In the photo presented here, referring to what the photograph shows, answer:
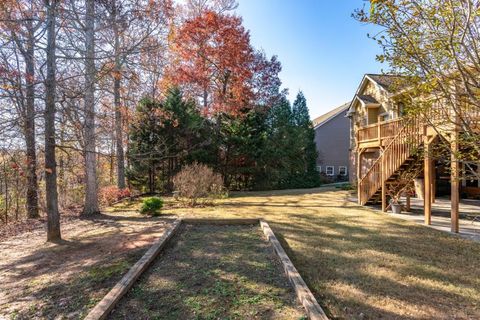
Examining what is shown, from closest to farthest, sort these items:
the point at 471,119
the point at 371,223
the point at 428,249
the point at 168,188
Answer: the point at 471,119
the point at 428,249
the point at 371,223
the point at 168,188

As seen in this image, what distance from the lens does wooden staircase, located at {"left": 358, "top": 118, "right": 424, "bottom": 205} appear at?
27.6 feet

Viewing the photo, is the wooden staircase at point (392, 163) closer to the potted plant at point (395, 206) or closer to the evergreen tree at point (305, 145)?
the potted plant at point (395, 206)

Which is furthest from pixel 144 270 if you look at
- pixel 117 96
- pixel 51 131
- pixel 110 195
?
pixel 117 96

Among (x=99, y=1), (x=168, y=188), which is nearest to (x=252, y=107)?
(x=168, y=188)

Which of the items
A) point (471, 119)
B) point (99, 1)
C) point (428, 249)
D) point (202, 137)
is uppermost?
point (99, 1)

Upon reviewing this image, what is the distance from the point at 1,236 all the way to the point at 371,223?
1067cm

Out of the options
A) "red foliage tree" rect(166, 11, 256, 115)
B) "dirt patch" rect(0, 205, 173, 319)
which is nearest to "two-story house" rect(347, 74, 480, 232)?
"dirt patch" rect(0, 205, 173, 319)

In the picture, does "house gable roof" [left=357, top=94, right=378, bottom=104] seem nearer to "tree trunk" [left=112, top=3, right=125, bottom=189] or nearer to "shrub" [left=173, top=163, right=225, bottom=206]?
"shrub" [left=173, top=163, right=225, bottom=206]

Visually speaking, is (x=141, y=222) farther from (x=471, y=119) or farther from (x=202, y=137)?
(x=202, y=137)

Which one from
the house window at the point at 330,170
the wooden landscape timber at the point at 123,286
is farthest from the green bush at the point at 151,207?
the house window at the point at 330,170

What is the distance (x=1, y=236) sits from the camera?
7.15 m

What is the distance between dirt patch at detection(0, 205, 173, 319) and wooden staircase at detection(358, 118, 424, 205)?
7.95m

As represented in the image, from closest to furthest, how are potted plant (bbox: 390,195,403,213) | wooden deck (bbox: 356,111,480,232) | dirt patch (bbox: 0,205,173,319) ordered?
dirt patch (bbox: 0,205,173,319), wooden deck (bbox: 356,111,480,232), potted plant (bbox: 390,195,403,213)

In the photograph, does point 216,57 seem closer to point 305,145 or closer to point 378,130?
point 305,145
